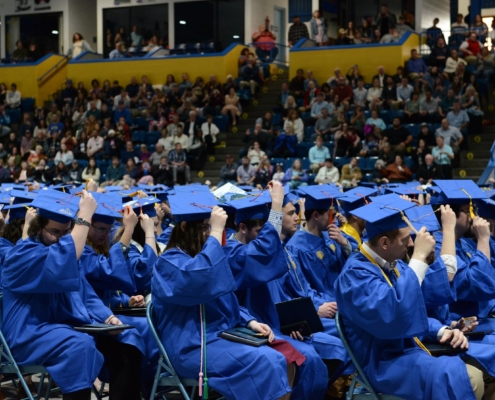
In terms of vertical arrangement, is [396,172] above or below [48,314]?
below

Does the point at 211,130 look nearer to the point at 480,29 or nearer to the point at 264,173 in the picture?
the point at 264,173

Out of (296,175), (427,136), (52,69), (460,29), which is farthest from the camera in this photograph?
(52,69)

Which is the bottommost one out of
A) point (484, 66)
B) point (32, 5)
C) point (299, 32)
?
point (484, 66)

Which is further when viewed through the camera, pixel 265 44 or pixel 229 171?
pixel 265 44

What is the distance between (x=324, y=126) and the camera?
20.5m

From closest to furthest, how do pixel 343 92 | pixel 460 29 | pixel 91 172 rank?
pixel 91 172
pixel 343 92
pixel 460 29

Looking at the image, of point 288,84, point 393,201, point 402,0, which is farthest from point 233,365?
point 402,0

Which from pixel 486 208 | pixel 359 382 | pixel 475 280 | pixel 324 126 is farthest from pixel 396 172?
pixel 359 382

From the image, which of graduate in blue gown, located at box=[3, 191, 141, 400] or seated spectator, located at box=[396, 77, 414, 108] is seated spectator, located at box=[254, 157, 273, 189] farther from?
graduate in blue gown, located at box=[3, 191, 141, 400]

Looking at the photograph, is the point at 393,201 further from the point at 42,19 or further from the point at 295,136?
the point at 42,19

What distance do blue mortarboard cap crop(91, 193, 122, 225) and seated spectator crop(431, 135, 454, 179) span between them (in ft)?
38.5

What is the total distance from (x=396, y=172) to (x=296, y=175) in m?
2.20

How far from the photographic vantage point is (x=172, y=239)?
5145 mm

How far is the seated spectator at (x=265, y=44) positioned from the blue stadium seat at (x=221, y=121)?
383 centimetres
